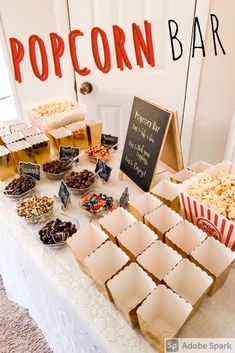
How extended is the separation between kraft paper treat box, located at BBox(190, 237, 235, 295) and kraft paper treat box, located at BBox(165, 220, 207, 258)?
32 mm

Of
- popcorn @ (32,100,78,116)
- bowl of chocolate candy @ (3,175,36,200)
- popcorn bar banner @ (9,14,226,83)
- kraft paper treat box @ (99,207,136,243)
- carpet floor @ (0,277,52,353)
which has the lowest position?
carpet floor @ (0,277,52,353)

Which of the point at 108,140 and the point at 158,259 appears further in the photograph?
the point at 108,140

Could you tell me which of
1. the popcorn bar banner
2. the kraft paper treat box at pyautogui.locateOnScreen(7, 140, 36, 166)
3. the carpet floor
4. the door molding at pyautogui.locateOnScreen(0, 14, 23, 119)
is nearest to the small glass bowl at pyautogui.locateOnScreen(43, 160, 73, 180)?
the kraft paper treat box at pyautogui.locateOnScreen(7, 140, 36, 166)

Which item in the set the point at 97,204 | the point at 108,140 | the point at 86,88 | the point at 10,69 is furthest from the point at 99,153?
the point at 10,69

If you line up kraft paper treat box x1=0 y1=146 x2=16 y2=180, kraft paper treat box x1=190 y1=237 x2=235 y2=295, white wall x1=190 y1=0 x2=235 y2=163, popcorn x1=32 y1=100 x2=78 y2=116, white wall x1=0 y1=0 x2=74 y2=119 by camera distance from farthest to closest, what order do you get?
white wall x1=0 y1=0 x2=74 y2=119
white wall x1=190 y1=0 x2=235 y2=163
popcorn x1=32 y1=100 x2=78 y2=116
kraft paper treat box x1=0 y1=146 x2=16 y2=180
kraft paper treat box x1=190 y1=237 x2=235 y2=295

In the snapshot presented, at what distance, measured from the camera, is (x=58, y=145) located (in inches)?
58.1

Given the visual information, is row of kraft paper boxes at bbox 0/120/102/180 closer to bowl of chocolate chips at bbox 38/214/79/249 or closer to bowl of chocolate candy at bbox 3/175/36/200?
bowl of chocolate candy at bbox 3/175/36/200

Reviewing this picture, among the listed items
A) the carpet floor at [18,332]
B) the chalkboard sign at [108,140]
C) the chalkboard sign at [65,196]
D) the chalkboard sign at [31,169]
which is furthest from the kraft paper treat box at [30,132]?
the carpet floor at [18,332]

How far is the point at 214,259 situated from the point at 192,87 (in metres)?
1.34

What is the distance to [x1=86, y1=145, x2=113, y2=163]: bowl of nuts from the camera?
4.75ft

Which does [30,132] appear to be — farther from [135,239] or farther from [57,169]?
[135,239]

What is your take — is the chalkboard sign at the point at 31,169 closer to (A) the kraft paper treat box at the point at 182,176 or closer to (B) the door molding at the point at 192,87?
(A) the kraft paper treat box at the point at 182,176

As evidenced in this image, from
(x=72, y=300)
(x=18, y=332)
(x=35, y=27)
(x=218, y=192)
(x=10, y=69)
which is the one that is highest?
(x=35, y=27)

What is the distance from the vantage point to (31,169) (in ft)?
4.26
